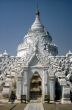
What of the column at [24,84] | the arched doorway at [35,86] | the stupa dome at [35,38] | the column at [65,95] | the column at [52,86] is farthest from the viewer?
the stupa dome at [35,38]

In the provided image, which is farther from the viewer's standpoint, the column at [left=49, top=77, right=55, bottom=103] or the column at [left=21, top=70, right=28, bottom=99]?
the column at [left=21, top=70, right=28, bottom=99]

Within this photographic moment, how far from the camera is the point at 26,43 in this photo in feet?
223

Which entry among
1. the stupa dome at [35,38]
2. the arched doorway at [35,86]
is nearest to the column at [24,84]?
the arched doorway at [35,86]

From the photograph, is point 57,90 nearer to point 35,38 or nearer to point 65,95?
point 65,95

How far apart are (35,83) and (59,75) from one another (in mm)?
3767

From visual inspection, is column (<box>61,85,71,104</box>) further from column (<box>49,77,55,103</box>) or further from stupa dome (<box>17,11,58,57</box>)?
stupa dome (<box>17,11,58,57</box>)

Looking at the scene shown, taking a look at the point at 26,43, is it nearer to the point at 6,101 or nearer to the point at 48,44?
the point at 48,44

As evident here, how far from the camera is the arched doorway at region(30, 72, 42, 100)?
127 ft

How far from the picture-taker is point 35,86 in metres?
39.8

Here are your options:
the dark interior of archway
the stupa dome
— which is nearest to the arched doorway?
the dark interior of archway

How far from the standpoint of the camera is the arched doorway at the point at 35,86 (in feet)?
127

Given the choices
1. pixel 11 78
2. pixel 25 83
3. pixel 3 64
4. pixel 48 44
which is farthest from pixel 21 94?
pixel 48 44

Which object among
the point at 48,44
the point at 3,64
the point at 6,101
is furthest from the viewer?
the point at 48,44

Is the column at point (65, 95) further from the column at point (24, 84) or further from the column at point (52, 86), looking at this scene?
the column at point (24, 84)
